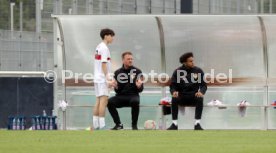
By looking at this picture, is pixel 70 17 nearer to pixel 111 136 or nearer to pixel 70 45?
pixel 70 45

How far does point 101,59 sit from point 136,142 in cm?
506

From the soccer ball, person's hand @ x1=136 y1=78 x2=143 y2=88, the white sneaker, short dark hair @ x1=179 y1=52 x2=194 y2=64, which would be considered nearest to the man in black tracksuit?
short dark hair @ x1=179 y1=52 x2=194 y2=64

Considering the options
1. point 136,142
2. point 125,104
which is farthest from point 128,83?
point 136,142

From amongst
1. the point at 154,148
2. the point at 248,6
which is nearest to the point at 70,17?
the point at 248,6

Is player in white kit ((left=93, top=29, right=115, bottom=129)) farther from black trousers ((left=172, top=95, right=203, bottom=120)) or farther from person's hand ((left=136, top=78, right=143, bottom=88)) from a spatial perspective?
black trousers ((left=172, top=95, right=203, bottom=120))

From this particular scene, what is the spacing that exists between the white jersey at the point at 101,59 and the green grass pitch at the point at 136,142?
2796mm

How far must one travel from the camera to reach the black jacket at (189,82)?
1875 cm

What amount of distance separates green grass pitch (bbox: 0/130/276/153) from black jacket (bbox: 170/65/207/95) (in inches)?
141

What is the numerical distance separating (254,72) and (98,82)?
393cm

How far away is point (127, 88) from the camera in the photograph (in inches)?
732

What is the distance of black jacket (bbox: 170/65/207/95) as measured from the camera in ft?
61.5

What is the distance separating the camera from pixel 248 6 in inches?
1016

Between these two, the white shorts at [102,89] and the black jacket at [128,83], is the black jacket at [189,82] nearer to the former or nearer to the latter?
the black jacket at [128,83]

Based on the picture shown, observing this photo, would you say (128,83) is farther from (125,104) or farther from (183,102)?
(183,102)
